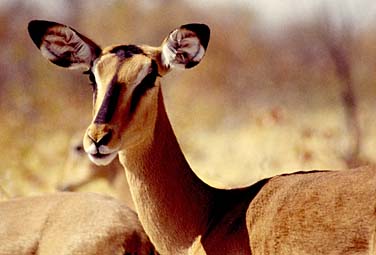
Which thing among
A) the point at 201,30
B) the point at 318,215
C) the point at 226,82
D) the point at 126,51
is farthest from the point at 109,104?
the point at 226,82

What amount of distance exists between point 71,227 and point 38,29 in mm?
1495

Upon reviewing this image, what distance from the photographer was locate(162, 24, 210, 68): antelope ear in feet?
17.8

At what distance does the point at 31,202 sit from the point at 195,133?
10872 millimetres

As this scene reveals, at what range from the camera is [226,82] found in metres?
19.2

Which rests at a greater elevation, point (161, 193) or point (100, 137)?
point (100, 137)

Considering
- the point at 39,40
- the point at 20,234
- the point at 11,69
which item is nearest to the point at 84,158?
the point at 20,234

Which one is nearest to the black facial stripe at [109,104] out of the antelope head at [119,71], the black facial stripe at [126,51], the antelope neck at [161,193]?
the antelope head at [119,71]

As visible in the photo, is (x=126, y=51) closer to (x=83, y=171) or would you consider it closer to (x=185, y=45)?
(x=185, y=45)

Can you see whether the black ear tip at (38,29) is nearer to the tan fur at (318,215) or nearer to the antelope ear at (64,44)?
the antelope ear at (64,44)

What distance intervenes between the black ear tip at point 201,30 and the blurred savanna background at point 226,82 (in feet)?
32.5

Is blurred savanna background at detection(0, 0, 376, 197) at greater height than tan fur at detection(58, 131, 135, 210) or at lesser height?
lesser

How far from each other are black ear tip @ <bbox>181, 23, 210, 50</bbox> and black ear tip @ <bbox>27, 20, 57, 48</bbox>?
2.29ft

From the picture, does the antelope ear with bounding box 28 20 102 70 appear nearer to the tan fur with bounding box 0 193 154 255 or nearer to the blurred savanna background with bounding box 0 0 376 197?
the tan fur with bounding box 0 193 154 255

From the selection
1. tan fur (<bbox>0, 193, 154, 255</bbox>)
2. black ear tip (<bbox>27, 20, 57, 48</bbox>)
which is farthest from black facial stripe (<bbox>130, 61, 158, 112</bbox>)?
tan fur (<bbox>0, 193, 154, 255</bbox>)
